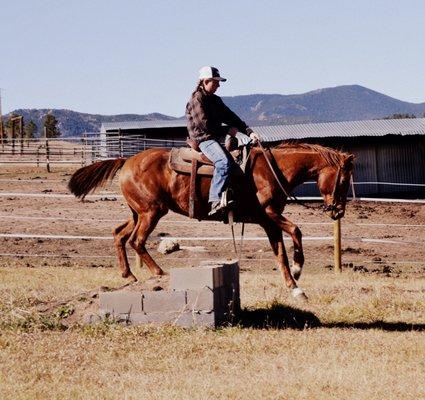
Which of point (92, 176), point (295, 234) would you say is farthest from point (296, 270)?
point (92, 176)

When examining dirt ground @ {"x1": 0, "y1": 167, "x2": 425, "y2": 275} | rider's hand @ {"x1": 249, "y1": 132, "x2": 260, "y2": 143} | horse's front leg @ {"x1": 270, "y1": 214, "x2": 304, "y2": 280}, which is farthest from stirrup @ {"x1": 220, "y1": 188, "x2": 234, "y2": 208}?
dirt ground @ {"x1": 0, "y1": 167, "x2": 425, "y2": 275}

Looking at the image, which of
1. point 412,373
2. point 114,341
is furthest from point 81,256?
point 412,373

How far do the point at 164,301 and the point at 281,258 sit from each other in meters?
1.95

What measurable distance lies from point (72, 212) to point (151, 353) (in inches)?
713

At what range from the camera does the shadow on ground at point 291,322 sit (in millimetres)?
9664

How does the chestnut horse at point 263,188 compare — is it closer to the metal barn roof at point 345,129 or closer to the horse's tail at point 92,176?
the horse's tail at point 92,176

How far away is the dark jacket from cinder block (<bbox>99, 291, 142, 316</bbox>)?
2223 millimetres

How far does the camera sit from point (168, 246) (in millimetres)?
18516

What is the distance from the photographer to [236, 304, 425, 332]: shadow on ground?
9664 mm

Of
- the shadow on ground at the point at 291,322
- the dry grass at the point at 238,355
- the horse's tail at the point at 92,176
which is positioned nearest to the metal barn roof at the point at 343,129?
the horse's tail at the point at 92,176

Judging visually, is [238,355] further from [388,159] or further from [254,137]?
[388,159]

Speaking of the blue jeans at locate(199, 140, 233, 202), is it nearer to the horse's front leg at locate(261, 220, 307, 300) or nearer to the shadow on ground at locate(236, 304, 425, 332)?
the horse's front leg at locate(261, 220, 307, 300)

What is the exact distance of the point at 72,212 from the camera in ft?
84.5

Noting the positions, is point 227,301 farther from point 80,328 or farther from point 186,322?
point 80,328
